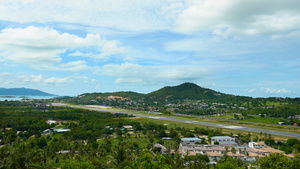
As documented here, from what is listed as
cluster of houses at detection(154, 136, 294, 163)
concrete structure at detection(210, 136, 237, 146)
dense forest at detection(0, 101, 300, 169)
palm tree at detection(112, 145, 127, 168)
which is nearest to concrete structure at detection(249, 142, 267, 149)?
cluster of houses at detection(154, 136, 294, 163)

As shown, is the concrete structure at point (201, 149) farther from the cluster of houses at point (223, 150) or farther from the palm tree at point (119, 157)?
the palm tree at point (119, 157)

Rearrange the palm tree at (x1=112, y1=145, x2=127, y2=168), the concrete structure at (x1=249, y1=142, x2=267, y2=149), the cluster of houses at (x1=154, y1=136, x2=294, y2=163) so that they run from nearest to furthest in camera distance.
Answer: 1. the palm tree at (x1=112, y1=145, x2=127, y2=168)
2. the cluster of houses at (x1=154, y1=136, x2=294, y2=163)
3. the concrete structure at (x1=249, y1=142, x2=267, y2=149)

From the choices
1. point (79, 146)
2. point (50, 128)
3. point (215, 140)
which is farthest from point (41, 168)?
point (50, 128)

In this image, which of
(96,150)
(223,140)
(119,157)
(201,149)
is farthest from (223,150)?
(119,157)

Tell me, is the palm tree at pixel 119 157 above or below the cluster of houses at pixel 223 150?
above

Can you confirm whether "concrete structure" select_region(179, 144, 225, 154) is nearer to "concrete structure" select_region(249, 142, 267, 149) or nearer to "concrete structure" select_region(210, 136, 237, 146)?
"concrete structure" select_region(210, 136, 237, 146)

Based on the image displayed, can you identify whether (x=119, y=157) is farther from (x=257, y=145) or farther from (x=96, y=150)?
(x=257, y=145)

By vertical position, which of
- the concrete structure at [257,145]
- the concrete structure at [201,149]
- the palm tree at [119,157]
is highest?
the palm tree at [119,157]

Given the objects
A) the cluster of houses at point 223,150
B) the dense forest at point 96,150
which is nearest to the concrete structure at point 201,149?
the cluster of houses at point 223,150

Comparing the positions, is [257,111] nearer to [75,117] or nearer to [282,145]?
[282,145]
